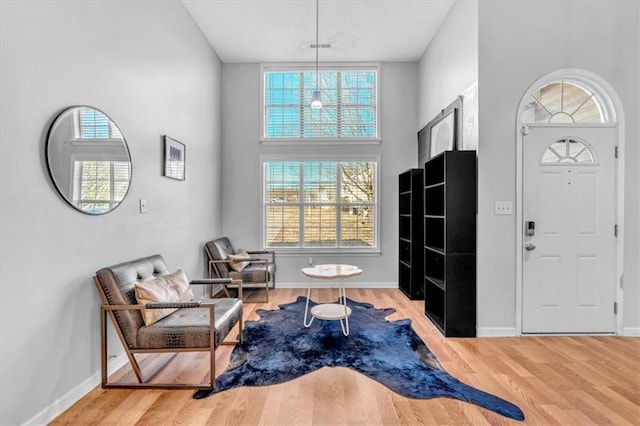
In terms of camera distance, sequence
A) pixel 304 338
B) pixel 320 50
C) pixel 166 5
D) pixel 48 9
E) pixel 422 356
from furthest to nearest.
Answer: pixel 320 50 → pixel 166 5 → pixel 304 338 → pixel 422 356 → pixel 48 9

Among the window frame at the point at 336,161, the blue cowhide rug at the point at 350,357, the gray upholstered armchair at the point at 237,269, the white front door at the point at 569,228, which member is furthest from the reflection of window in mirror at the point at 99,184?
the white front door at the point at 569,228

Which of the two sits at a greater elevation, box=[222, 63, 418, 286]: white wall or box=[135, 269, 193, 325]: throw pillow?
box=[222, 63, 418, 286]: white wall

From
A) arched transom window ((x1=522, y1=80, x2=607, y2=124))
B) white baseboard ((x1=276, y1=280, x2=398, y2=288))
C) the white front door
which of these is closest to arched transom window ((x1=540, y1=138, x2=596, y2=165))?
the white front door

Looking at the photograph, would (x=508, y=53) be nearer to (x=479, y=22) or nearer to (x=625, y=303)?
(x=479, y=22)

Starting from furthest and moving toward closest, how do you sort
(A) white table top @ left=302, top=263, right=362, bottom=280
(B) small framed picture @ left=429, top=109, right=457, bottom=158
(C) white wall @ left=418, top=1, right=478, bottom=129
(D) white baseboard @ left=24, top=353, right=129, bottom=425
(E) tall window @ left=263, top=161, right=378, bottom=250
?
(E) tall window @ left=263, top=161, right=378, bottom=250, (B) small framed picture @ left=429, top=109, right=457, bottom=158, (C) white wall @ left=418, top=1, right=478, bottom=129, (A) white table top @ left=302, top=263, right=362, bottom=280, (D) white baseboard @ left=24, top=353, right=129, bottom=425

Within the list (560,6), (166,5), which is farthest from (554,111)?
(166,5)

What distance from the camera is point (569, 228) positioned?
332 cm

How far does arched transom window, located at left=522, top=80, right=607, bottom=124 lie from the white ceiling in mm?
1566

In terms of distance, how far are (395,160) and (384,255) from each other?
1555mm

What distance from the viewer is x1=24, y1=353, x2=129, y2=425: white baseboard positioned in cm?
194

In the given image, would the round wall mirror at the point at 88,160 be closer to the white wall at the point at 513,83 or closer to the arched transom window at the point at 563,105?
the white wall at the point at 513,83

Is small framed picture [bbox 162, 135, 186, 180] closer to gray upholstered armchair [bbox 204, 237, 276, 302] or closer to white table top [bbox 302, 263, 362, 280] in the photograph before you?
gray upholstered armchair [bbox 204, 237, 276, 302]

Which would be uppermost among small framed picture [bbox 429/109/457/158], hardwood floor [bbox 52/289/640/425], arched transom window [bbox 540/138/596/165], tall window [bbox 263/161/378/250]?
small framed picture [bbox 429/109/457/158]

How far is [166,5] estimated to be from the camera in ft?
11.5
